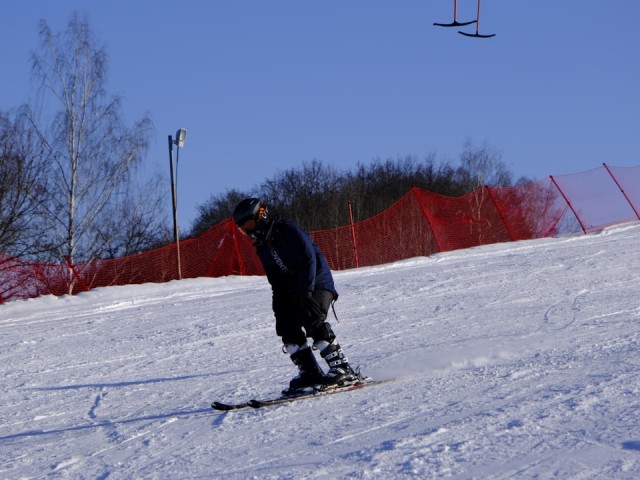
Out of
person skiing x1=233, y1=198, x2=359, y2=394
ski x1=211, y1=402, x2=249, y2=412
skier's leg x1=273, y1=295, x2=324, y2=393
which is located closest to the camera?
ski x1=211, y1=402, x2=249, y2=412

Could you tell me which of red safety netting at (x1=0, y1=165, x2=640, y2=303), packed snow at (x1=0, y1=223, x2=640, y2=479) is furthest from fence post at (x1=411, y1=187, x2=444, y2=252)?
packed snow at (x1=0, y1=223, x2=640, y2=479)

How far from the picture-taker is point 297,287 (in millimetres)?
6926

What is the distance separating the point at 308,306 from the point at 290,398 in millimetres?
655

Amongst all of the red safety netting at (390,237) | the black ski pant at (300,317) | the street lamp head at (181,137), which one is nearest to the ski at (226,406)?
the black ski pant at (300,317)

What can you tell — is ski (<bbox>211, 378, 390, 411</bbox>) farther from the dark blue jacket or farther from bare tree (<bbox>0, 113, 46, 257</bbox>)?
bare tree (<bbox>0, 113, 46, 257</bbox>)

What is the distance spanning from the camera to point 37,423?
7.35 meters

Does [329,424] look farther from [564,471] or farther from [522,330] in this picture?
[522,330]

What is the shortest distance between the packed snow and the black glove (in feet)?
1.95

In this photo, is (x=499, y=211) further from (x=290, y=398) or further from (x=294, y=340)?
(x=290, y=398)

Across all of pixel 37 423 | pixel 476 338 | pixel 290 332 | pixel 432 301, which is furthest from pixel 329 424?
pixel 432 301

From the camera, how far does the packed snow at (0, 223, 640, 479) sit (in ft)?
16.4

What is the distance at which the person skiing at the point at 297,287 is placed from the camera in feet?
22.7

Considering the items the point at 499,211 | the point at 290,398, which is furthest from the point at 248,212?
the point at 499,211

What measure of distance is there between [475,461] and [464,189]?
5430 centimetres
